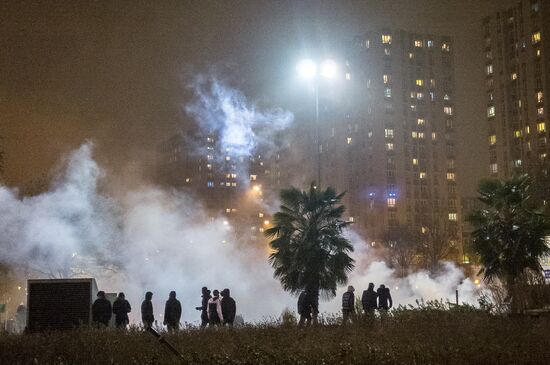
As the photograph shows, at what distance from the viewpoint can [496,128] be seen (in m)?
113

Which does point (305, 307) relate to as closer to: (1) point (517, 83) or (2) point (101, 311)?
(2) point (101, 311)

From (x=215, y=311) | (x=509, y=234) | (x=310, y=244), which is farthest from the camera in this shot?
(x=509, y=234)

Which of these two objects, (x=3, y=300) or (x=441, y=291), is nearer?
(x=3, y=300)

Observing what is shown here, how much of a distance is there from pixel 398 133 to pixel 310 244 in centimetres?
9239

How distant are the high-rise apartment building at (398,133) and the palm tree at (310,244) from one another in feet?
273

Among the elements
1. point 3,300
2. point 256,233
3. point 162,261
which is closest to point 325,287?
point 162,261

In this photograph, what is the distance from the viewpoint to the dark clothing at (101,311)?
1622cm

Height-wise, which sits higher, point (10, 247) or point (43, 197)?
point (43, 197)

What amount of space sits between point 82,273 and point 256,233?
49368 millimetres

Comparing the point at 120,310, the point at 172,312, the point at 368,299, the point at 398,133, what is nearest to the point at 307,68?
the point at 368,299

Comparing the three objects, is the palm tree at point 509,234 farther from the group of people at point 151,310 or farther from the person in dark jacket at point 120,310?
the person in dark jacket at point 120,310

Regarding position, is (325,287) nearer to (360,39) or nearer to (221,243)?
(221,243)

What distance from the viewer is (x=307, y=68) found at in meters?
24.8

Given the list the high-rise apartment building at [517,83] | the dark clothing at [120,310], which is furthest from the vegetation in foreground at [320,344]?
the high-rise apartment building at [517,83]
